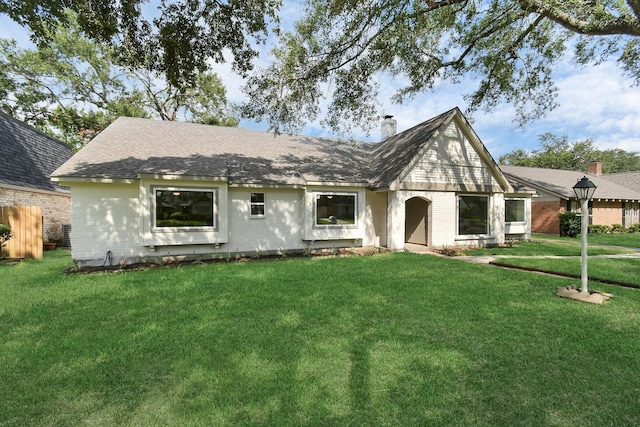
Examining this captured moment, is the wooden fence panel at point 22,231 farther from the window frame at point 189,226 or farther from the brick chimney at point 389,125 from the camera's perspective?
the brick chimney at point 389,125

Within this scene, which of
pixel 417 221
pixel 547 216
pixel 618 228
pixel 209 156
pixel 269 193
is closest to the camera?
pixel 269 193

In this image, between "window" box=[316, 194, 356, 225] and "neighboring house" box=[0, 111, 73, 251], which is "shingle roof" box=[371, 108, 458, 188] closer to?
"window" box=[316, 194, 356, 225]

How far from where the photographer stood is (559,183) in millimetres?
22922

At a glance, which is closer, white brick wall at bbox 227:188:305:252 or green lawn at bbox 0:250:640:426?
green lawn at bbox 0:250:640:426

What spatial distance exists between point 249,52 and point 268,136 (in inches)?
328

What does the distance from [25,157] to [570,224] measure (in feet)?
102

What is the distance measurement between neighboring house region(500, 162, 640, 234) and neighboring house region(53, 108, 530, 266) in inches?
250

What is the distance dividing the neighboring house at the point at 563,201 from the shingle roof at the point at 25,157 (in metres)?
26.9

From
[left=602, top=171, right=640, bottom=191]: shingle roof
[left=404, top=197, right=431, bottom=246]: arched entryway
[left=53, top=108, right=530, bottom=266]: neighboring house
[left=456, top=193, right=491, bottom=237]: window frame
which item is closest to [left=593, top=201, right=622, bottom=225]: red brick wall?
[left=602, top=171, right=640, bottom=191]: shingle roof

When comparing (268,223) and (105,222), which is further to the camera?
(268,223)

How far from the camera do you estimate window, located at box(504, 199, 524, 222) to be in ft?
53.2

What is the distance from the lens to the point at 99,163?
10328 millimetres

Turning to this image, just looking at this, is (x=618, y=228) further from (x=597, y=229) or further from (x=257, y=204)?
(x=257, y=204)

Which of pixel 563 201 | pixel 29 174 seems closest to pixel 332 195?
pixel 29 174
